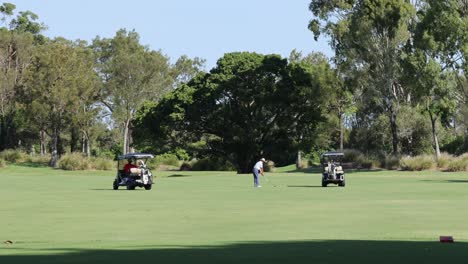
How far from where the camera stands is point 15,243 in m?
17.3

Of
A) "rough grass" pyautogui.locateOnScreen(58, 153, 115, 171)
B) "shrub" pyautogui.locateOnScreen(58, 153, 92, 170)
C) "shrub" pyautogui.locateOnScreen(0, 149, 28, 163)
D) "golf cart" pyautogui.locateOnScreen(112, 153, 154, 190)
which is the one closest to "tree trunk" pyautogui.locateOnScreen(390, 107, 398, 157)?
"rough grass" pyautogui.locateOnScreen(58, 153, 115, 171)

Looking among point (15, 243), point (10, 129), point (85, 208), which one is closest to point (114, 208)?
point (85, 208)

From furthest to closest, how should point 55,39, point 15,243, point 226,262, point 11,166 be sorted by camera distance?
point 55,39 → point 11,166 → point 15,243 → point 226,262

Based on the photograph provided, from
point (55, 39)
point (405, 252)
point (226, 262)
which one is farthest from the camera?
point (55, 39)

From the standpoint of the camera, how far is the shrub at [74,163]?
88.4 metres

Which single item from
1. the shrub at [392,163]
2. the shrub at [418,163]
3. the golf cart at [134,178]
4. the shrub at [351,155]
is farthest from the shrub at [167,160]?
the golf cart at [134,178]

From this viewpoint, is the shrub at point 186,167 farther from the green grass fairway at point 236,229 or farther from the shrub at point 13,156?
the green grass fairway at point 236,229

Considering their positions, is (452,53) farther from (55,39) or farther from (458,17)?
(55,39)

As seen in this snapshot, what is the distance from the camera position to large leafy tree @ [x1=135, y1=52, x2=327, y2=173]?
8781cm

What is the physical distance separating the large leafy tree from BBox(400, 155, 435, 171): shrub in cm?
1533

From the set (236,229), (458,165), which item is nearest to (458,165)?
(458,165)

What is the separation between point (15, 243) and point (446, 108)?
61934 millimetres

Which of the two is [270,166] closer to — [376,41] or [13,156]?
[376,41]

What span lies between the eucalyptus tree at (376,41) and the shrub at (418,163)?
5.05m
